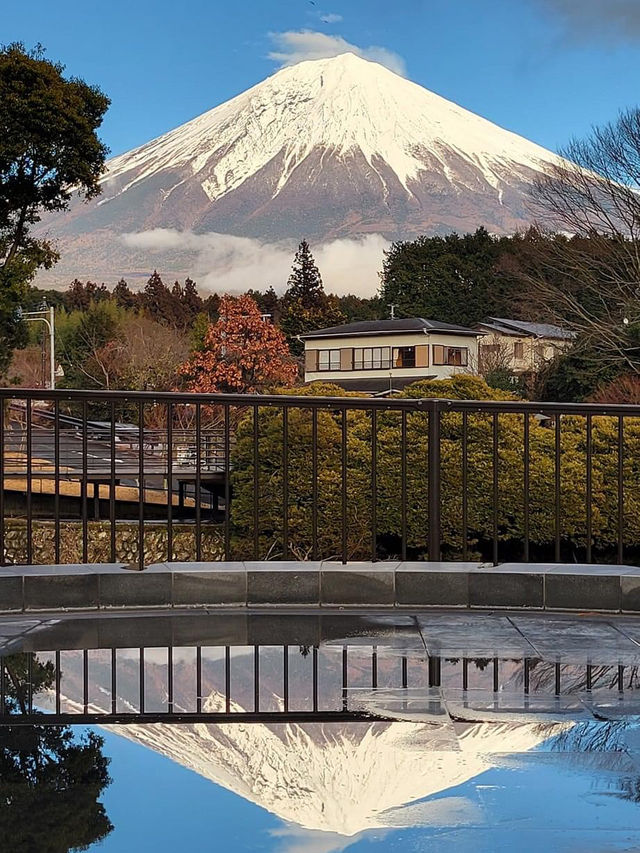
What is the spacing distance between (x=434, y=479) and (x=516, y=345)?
4059cm

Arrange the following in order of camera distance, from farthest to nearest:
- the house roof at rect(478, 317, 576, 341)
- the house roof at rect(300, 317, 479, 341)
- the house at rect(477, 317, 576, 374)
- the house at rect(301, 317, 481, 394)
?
the house at rect(301, 317, 481, 394) < the house roof at rect(300, 317, 479, 341) < the house roof at rect(478, 317, 576, 341) < the house at rect(477, 317, 576, 374)

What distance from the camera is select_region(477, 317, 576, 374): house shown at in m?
40.2

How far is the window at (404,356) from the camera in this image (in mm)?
50906

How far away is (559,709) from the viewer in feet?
10.7

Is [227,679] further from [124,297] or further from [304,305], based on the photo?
[124,297]

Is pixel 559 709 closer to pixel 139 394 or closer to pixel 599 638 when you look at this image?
pixel 599 638

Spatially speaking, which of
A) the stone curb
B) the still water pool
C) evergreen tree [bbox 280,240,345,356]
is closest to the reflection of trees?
the still water pool

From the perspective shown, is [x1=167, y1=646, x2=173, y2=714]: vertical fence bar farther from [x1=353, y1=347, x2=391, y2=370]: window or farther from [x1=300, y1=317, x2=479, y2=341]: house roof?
[x1=353, y1=347, x2=391, y2=370]: window

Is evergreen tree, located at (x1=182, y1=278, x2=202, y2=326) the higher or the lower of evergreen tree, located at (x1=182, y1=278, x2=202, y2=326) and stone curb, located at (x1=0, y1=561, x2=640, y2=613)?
the higher

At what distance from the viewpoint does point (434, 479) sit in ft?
17.7

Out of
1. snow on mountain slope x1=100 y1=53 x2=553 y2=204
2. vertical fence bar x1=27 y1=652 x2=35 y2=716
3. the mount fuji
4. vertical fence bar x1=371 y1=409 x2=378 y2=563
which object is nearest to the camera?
vertical fence bar x1=27 y1=652 x2=35 y2=716

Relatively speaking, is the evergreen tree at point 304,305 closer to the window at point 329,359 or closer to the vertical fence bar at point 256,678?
the window at point 329,359

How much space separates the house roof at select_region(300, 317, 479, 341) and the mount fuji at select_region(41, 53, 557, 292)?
43661 mm

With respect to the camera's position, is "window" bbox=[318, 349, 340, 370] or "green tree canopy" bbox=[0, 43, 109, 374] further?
"window" bbox=[318, 349, 340, 370]
